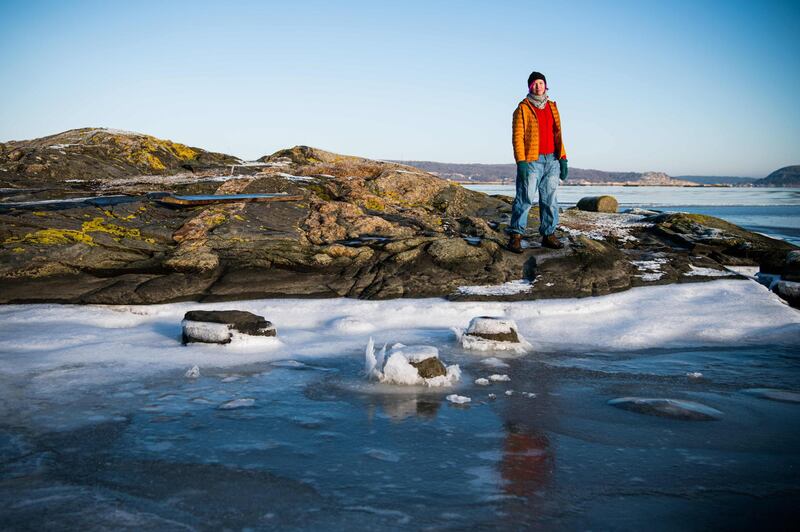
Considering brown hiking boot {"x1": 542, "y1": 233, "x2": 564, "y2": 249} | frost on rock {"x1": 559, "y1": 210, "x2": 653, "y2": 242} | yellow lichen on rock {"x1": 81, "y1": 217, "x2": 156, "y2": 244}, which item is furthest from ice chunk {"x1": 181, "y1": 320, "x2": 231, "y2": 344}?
frost on rock {"x1": 559, "y1": 210, "x2": 653, "y2": 242}

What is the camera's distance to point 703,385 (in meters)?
4.25

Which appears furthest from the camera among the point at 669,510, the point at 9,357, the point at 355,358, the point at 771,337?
the point at 771,337

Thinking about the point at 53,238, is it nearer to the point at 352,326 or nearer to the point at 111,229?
the point at 111,229

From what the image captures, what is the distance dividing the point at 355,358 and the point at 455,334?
114 centimetres

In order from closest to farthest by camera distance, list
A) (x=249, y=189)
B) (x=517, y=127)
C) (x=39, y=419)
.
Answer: (x=39, y=419) < (x=517, y=127) < (x=249, y=189)

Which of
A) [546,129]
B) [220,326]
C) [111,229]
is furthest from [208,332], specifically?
[546,129]

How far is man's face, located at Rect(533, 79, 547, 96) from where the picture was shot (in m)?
7.52

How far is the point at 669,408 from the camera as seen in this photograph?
147 inches

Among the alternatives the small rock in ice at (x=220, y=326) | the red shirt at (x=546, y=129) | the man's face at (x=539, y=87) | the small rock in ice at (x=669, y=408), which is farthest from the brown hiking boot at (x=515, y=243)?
the small rock in ice at (x=669, y=408)

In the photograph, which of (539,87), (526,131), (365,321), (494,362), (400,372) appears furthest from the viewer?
(526,131)

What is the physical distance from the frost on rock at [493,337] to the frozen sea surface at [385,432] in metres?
0.18

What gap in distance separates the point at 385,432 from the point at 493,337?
2256 mm

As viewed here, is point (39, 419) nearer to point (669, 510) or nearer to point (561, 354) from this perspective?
point (669, 510)

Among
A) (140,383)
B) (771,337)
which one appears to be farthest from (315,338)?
(771,337)
